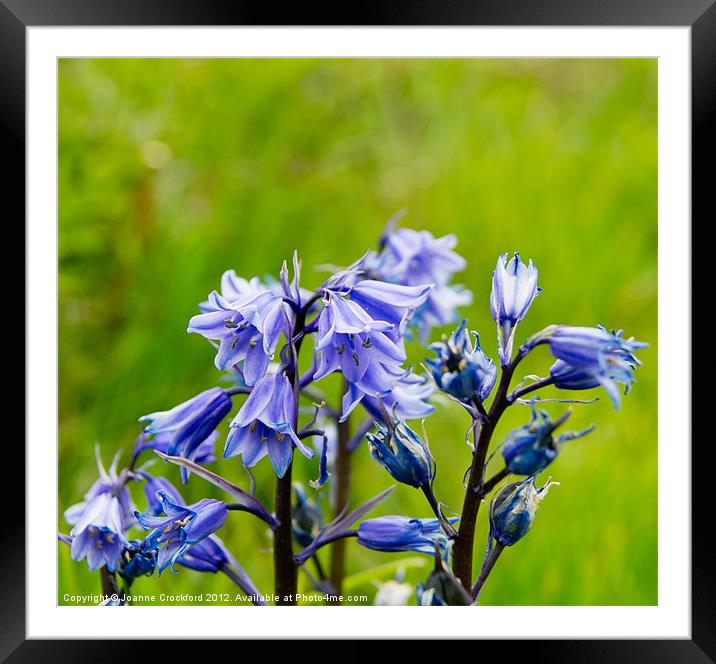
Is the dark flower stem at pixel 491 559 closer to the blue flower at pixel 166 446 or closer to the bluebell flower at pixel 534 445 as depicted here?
the bluebell flower at pixel 534 445

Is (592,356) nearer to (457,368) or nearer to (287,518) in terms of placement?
(457,368)

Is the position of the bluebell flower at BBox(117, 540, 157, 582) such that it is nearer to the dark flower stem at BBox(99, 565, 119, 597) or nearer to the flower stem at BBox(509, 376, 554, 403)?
the dark flower stem at BBox(99, 565, 119, 597)

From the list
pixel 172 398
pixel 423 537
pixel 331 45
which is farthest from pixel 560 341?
pixel 172 398

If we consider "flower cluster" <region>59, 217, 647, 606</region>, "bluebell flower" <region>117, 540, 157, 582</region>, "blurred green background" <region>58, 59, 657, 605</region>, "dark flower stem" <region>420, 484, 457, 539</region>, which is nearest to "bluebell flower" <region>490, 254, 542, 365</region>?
"flower cluster" <region>59, 217, 647, 606</region>

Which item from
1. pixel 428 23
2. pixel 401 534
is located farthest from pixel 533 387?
pixel 428 23

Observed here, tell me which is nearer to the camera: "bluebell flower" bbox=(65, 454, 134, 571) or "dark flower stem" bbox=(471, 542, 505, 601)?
"dark flower stem" bbox=(471, 542, 505, 601)

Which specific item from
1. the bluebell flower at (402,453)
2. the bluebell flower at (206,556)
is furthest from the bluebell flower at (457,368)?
the bluebell flower at (206,556)
